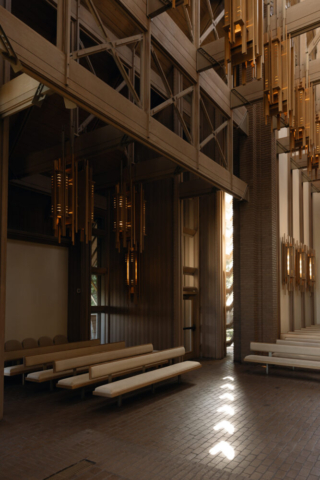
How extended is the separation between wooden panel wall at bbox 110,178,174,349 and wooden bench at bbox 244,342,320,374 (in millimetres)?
2377

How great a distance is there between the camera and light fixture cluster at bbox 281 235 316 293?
12703mm

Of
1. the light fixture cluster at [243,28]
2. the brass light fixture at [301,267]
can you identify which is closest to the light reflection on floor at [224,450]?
the light fixture cluster at [243,28]

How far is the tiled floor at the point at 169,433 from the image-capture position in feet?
14.8

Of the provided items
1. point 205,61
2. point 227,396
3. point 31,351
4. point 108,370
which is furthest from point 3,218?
point 205,61

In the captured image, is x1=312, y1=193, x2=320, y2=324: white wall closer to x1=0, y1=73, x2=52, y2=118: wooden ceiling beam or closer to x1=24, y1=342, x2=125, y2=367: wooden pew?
x1=24, y1=342, x2=125, y2=367: wooden pew

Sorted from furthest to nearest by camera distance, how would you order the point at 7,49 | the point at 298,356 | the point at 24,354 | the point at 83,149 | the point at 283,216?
the point at 283,216 → the point at 298,356 → the point at 24,354 → the point at 83,149 → the point at 7,49

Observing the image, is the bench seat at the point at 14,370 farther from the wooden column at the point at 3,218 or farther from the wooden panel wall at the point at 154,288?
the wooden panel wall at the point at 154,288

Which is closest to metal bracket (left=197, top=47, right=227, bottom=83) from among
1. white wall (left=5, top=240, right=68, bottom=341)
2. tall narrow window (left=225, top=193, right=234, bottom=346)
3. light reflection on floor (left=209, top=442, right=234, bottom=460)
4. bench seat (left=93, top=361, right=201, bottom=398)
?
tall narrow window (left=225, top=193, right=234, bottom=346)

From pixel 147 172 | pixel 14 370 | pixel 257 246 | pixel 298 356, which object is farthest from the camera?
pixel 257 246

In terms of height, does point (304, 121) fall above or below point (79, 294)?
above

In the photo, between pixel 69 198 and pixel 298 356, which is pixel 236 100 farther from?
pixel 298 356

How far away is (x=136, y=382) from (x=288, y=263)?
24.4ft

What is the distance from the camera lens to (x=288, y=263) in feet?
41.9

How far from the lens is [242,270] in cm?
1162
